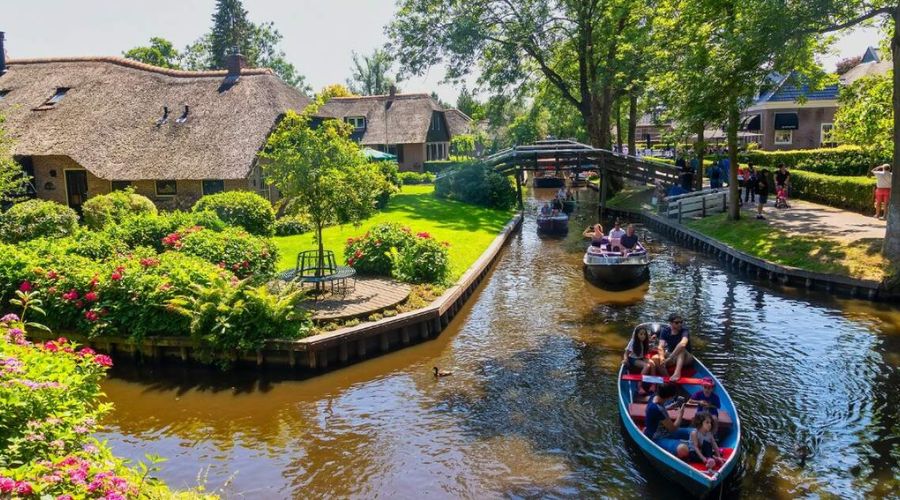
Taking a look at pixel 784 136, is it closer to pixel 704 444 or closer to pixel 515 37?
pixel 515 37

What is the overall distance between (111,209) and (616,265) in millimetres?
19790

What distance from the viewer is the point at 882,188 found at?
25234mm

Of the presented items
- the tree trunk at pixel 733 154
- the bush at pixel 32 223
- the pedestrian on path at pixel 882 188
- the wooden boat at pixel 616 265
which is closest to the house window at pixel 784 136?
the tree trunk at pixel 733 154

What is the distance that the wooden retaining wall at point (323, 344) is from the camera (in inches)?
623

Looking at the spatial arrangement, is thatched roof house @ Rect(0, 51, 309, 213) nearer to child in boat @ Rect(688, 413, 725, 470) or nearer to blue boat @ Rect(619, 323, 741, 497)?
blue boat @ Rect(619, 323, 741, 497)

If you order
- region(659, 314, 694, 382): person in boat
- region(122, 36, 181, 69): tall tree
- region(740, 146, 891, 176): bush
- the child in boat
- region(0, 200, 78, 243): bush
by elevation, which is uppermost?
region(122, 36, 181, 69): tall tree

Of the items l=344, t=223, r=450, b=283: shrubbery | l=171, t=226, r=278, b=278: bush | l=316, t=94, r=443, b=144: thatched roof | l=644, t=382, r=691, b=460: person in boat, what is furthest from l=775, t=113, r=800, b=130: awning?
l=644, t=382, r=691, b=460: person in boat

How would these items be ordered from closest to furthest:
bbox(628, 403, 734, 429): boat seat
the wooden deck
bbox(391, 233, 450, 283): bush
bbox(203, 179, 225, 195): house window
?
bbox(628, 403, 734, 429): boat seat, the wooden deck, bbox(391, 233, 450, 283): bush, bbox(203, 179, 225, 195): house window

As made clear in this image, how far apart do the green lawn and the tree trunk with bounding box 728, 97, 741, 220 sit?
406 inches

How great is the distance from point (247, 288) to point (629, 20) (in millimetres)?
31466

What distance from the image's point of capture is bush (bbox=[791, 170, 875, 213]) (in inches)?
1100

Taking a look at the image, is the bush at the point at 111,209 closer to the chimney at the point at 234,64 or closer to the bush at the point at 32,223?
the bush at the point at 32,223

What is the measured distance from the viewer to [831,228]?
82.2 feet

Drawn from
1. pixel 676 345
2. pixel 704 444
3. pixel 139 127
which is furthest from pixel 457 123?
pixel 704 444
